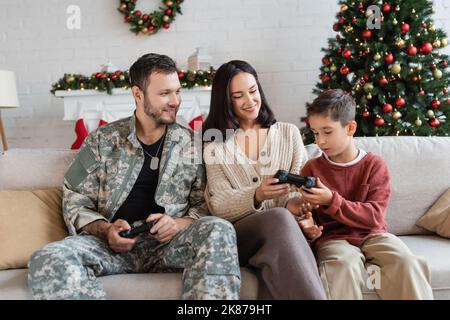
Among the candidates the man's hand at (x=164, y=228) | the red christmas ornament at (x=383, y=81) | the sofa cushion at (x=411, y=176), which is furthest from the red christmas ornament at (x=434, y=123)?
the man's hand at (x=164, y=228)

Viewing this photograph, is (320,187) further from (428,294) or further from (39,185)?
(39,185)

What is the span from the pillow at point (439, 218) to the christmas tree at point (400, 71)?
93 cm

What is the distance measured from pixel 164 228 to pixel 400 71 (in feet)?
6.27

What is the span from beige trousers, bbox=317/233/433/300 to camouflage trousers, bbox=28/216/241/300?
0.32 metres

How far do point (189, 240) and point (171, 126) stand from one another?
1.77 feet

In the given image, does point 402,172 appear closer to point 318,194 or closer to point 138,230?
point 318,194

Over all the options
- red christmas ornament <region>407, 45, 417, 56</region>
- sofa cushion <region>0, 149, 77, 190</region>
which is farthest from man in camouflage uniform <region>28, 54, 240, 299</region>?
red christmas ornament <region>407, 45, 417, 56</region>

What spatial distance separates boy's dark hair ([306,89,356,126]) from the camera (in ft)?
5.79

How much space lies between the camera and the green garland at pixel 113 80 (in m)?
3.46

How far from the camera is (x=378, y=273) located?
1.58 m

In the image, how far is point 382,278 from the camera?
156 centimetres

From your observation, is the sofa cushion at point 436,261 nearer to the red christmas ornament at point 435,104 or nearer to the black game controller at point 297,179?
the black game controller at point 297,179

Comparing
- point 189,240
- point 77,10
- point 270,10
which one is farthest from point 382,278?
point 77,10
